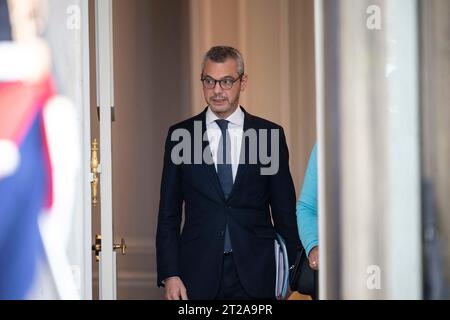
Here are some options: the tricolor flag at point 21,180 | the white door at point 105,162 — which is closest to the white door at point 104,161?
the white door at point 105,162

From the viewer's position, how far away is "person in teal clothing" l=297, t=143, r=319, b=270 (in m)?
4.09

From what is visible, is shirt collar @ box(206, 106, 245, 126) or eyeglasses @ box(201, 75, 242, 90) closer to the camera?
eyeglasses @ box(201, 75, 242, 90)

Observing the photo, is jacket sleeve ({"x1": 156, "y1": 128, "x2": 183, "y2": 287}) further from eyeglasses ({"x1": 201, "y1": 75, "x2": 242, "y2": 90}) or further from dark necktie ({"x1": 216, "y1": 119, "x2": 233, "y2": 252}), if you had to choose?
eyeglasses ({"x1": 201, "y1": 75, "x2": 242, "y2": 90})

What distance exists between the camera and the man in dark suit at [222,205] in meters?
4.53

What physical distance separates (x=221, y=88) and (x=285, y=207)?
579 millimetres

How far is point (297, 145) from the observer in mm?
6574

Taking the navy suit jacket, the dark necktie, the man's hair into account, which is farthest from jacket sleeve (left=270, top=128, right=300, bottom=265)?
the man's hair

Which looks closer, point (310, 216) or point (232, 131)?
point (310, 216)

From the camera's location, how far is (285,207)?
15.3 ft

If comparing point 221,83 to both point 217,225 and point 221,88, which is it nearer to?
point 221,88

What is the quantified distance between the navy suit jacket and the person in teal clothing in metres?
0.47

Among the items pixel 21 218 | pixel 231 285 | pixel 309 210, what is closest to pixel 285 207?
pixel 231 285

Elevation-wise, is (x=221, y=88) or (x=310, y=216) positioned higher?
(x=221, y=88)

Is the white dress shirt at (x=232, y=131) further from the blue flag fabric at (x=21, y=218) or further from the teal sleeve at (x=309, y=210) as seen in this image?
the blue flag fabric at (x=21, y=218)
